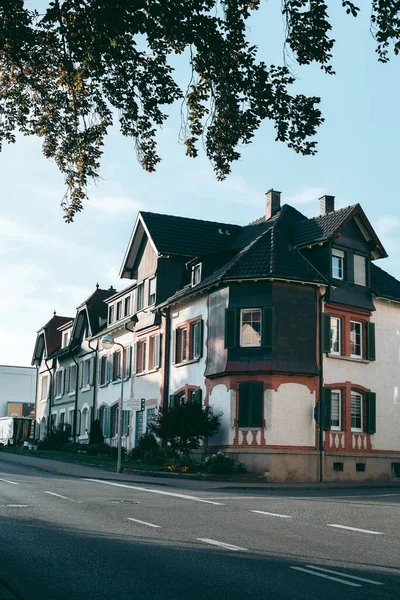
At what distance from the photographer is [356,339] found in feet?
113

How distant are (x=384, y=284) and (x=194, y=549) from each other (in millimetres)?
27947

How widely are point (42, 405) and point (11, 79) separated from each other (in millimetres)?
54154

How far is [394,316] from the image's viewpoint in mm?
36250

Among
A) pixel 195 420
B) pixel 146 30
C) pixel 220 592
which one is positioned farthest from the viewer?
pixel 195 420

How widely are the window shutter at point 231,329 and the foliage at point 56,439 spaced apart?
22.2 m

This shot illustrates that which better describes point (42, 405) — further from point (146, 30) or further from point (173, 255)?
point (146, 30)

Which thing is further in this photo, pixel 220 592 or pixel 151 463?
pixel 151 463

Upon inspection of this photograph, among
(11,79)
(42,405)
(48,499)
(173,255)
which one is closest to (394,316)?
(173,255)

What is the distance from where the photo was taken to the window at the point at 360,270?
34594mm

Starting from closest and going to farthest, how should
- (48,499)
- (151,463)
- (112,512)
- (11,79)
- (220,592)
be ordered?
(220,592) < (11,79) < (112,512) < (48,499) < (151,463)

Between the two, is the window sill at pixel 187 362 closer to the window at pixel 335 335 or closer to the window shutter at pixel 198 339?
the window shutter at pixel 198 339

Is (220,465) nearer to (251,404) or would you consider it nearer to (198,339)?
(251,404)

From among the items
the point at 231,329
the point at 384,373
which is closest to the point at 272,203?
the point at 231,329

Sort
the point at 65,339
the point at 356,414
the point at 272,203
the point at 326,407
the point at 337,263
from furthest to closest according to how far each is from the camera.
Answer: the point at 65,339 → the point at 272,203 → the point at 337,263 → the point at 356,414 → the point at 326,407
